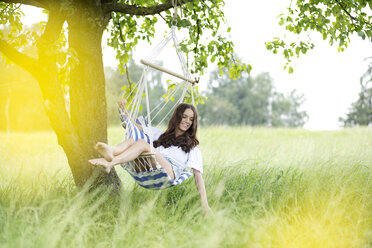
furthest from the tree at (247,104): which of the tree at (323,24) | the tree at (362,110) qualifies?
the tree at (323,24)

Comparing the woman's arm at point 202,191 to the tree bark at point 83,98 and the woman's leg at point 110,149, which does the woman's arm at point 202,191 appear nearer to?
the woman's leg at point 110,149

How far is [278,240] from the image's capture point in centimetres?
239

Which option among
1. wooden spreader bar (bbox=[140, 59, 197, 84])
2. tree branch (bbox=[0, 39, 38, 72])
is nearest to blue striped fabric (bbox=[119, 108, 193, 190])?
wooden spreader bar (bbox=[140, 59, 197, 84])

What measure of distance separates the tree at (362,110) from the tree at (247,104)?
14.5 feet

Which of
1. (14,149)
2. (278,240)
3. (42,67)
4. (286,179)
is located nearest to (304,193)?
(286,179)

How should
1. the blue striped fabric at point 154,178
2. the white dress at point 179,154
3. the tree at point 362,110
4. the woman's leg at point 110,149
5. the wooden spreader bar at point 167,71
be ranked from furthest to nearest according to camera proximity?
the tree at point 362,110, the white dress at point 179,154, the wooden spreader bar at point 167,71, the blue striped fabric at point 154,178, the woman's leg at point 110,149

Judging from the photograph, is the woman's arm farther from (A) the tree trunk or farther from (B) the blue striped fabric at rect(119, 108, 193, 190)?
(A) the tree trunk

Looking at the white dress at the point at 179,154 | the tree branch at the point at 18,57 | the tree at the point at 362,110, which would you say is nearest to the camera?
the tree branch at the point at 18,57

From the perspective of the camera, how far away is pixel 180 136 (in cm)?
336

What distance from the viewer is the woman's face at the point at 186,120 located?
3307mm

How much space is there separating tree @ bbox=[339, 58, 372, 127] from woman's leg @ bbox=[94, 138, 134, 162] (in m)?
22.2

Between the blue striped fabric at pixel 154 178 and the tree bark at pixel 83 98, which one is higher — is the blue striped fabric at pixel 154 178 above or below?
below

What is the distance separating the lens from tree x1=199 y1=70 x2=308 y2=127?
2773cm

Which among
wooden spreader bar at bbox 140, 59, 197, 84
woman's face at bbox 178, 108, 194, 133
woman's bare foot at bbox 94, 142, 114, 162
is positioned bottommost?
woman's bare foot at bbox 94, 142, 114, 162
